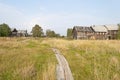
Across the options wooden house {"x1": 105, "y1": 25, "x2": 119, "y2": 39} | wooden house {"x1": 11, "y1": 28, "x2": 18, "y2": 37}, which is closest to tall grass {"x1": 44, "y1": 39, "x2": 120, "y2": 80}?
wooden house {"x1": 105, "y1": 25, "x2": 119, "y2": 39}

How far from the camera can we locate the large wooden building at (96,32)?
79.1 metres

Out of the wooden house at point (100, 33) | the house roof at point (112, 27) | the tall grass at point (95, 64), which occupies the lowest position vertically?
the tall grass at point (95, 64)

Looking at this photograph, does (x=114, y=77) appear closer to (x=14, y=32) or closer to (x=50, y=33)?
(x=50, y=33)

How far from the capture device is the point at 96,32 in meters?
81.8

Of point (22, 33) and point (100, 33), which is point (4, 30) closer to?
point (22, 33)

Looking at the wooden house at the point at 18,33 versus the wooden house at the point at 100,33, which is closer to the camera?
the wooden house at the point at 100,33

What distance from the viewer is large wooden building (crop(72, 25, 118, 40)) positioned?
79.1m

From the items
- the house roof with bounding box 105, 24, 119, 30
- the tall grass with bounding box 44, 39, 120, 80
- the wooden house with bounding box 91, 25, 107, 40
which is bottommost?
the tall grass with bounding box 44, 39, 120, 80

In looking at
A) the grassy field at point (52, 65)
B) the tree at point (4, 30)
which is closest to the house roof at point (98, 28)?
the tree at point (4, 30)

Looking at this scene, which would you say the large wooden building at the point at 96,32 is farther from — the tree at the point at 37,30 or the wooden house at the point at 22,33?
the wooden house at the point at 22,33

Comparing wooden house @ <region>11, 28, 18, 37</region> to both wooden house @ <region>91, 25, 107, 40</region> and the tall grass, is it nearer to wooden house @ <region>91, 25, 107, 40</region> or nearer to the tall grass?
wooden house @ <region>91, 25, 107, 40</region>

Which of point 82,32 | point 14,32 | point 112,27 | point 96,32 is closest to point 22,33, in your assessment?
point 14,32

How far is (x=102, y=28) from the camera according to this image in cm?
8362

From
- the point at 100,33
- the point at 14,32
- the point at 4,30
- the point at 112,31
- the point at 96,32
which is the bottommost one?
the point at 100,33
